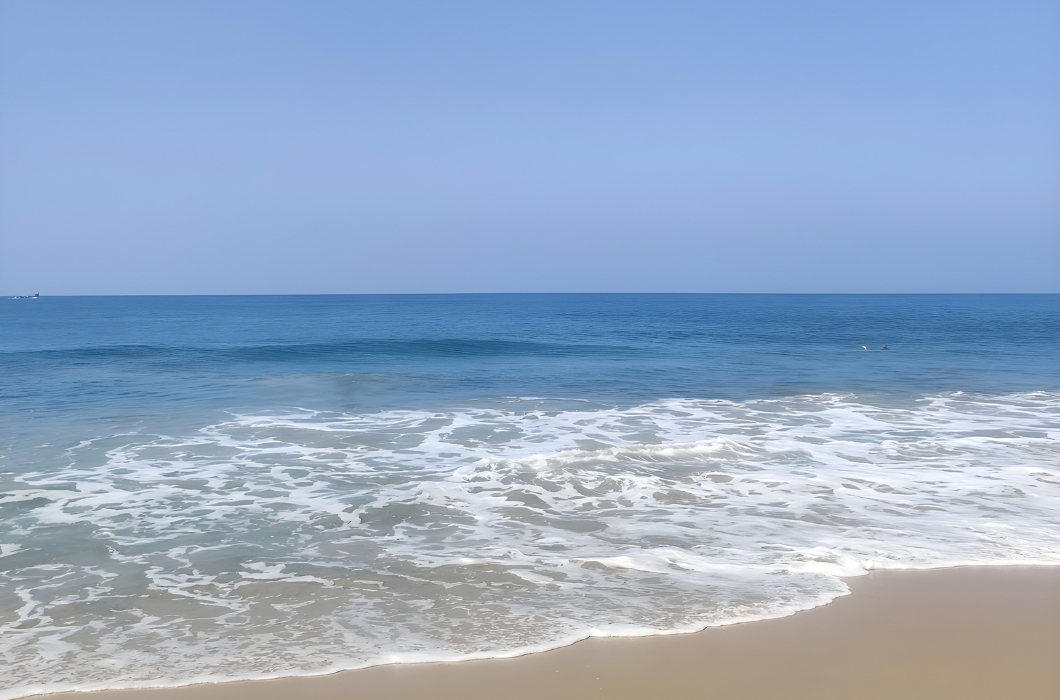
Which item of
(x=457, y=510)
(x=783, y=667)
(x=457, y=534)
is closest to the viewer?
(x=783, y=667)

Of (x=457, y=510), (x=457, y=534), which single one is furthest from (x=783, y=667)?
(x=457, y=510)

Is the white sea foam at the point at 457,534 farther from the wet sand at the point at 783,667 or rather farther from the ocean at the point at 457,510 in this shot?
the wet sand at the point at 783,667

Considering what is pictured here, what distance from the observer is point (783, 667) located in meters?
5.23

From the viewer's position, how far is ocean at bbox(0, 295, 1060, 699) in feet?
19.2

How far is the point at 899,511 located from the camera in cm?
895

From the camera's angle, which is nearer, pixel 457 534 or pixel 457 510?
pixel 457 534

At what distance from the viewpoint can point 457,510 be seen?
9.26 metres

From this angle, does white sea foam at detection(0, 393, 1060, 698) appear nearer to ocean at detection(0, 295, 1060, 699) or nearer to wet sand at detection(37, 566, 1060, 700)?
ocean at detection(0, 295, 1060, 699)

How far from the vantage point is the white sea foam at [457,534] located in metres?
5.73

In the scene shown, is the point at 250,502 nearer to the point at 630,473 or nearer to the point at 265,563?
the point at 265,563

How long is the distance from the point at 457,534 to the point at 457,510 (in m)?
0.94

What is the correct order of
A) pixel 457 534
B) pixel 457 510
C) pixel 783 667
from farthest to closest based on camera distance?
pixel 457 510 → pixel 457 534 → pixel 783 667

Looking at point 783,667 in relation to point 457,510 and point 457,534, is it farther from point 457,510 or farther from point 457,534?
point 457,510

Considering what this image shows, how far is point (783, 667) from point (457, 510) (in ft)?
16.1
